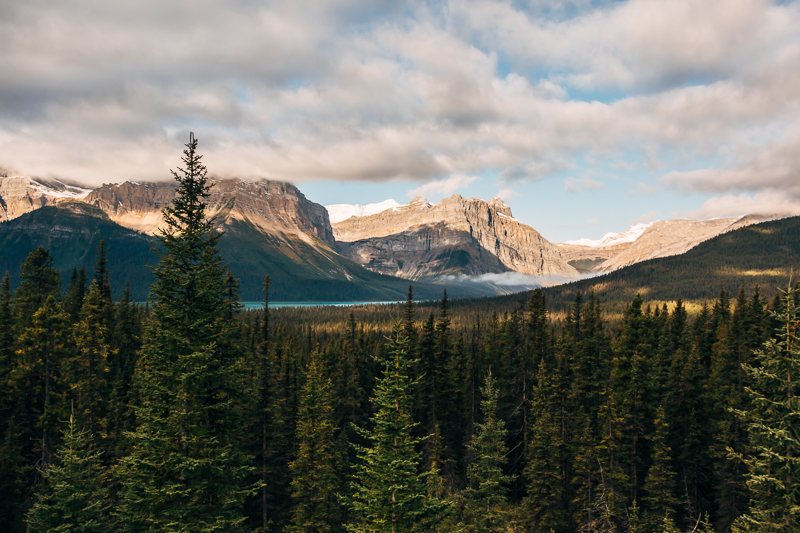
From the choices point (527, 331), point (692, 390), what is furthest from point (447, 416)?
point (692, 390)

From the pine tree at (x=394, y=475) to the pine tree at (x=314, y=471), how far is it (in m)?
18.9

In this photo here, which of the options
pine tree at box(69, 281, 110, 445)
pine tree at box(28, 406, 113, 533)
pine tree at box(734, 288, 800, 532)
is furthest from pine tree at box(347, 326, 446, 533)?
pine tree at box(69, 281, 110, 445)

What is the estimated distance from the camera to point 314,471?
1617 inches

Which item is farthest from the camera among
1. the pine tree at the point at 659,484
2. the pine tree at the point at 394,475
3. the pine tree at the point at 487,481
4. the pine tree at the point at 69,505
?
the pine tree at the point at 659,484

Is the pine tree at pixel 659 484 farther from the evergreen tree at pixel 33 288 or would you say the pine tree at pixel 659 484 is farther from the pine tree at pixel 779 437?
the evergreen tree at pixel 33 288

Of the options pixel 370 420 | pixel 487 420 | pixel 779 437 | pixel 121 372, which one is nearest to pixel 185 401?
pixel 370 420

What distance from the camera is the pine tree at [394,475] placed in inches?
829

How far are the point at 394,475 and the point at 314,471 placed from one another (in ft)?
76.3

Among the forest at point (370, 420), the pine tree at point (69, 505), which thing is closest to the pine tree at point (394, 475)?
the forest at point (370, 420)

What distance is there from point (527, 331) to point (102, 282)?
58874mm

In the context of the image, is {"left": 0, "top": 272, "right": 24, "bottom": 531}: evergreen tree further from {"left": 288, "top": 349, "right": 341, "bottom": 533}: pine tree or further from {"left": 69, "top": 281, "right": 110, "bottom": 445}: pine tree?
{"left": 288, "top": 349, "right": 341, "bottom": 533}: pine tree

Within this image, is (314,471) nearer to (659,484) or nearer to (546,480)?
(546,480)

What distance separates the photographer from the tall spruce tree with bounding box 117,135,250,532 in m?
17.6

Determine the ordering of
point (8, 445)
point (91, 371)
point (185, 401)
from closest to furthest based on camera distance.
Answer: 1. point (185, 401)
2. point (8, 445)
3. point (91, 371)
